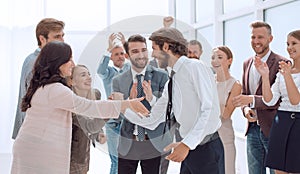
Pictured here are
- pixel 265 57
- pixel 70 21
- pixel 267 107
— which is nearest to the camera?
pixel 267 107

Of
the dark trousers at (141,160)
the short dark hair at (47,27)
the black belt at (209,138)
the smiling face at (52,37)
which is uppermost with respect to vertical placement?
the short dark hair at (47,27)

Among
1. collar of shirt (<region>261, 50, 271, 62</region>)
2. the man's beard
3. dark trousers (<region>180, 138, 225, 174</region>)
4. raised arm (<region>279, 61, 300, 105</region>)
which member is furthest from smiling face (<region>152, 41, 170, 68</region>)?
collar of shirt (<region>261, 50, 271, 62</region>)

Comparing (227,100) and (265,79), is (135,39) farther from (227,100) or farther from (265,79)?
(227,100)

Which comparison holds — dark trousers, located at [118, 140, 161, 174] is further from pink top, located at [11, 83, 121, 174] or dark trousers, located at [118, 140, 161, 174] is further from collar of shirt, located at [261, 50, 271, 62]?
collar of shirt, located at [261, 50, 271, 62]

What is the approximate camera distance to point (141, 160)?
224 centimetres

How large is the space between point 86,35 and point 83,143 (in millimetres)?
2929

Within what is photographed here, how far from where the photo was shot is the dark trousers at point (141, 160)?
1939 millimetres

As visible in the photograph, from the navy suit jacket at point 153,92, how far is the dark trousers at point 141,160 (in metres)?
0.05

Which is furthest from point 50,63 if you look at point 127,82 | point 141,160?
point 141,160

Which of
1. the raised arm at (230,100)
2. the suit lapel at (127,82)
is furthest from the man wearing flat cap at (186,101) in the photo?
the raised arm at (230,100)

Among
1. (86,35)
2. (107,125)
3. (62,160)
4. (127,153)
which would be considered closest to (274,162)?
(127,153)

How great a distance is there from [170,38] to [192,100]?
0.88ft

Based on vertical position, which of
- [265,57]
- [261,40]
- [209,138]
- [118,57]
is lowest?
[209,138]

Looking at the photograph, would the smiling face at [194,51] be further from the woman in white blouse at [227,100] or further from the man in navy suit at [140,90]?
the woman in white blouse at [227,100]
